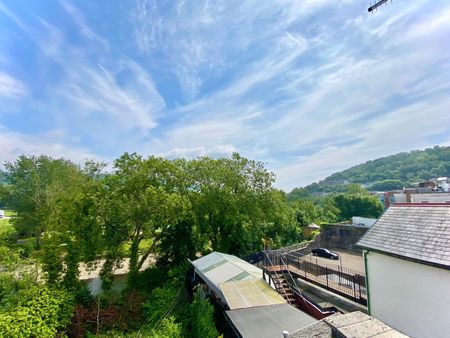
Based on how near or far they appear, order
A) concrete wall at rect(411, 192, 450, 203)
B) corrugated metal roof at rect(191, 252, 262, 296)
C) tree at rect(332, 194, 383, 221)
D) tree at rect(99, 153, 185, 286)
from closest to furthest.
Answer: corrugated metal roof at rect(191, 252, 262, 296) < tree at rect(99, 153, 185, 286) < concrete wall at rect(411, 192, 450, 203) < tree at rect(332, 194, 383, 221)

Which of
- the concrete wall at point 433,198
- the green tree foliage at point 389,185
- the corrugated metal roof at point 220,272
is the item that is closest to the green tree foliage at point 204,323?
the corrugated metal roof at point 220,272

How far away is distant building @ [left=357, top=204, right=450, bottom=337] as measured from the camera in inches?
318

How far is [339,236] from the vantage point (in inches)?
1287

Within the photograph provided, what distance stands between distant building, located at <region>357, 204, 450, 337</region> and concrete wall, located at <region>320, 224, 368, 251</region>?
21.6m

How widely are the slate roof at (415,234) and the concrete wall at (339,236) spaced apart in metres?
21.1

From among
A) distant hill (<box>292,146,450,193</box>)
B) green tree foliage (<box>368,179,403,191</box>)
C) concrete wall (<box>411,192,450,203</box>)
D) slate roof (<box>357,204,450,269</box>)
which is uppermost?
distant hill (<box>292,146,450,193</box>)

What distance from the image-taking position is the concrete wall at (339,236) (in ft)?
102

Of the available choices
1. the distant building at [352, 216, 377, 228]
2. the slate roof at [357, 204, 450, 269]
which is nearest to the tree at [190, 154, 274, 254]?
the slate roof at [357, 204, 450, 269]

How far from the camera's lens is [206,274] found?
38.7 ft

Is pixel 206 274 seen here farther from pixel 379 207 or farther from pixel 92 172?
pixel 379 207

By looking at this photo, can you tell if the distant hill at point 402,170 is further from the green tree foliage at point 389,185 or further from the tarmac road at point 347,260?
the tarmac road at point 347,260

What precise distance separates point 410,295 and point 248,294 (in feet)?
18.3

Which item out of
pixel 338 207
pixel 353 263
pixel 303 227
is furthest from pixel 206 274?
pixel 338 207

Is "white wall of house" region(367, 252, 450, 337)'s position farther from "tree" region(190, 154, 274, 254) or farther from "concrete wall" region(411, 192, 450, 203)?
"concrete wall" region(411, 192, 450, 203)
